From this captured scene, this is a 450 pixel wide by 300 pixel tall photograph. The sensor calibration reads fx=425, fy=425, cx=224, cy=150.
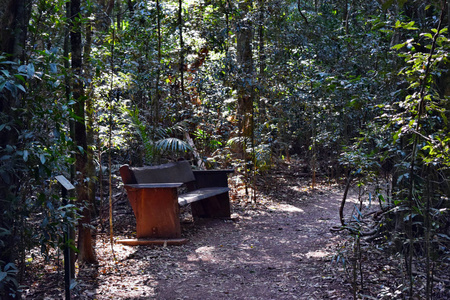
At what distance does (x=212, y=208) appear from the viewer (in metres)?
7.92

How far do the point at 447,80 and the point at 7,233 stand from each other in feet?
14.6

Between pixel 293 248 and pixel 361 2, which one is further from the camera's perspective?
pixel 361 2

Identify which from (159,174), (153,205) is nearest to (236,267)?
(153,205)

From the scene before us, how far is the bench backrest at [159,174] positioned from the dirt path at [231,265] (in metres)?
0.86

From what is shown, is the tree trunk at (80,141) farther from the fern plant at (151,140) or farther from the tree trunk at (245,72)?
the tree trunk at (245,72)

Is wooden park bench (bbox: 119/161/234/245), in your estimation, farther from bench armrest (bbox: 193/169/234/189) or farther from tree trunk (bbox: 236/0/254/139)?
tree trunk (bbox: 236/0/254/139)

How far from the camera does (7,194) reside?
2779 millimetres

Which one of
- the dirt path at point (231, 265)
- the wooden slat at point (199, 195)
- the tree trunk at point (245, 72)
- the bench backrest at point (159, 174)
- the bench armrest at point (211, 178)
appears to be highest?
the tree trunk at point (245, 72)

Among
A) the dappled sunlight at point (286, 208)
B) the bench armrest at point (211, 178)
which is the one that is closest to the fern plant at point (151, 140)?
the bench armrest at point (211, 178)

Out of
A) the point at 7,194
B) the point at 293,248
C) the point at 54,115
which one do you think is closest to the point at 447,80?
the point at 293,248

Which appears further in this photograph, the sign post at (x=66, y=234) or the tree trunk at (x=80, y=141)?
the tree trunk at (x=80, y=141)

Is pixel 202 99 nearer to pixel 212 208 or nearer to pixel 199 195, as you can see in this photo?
pixel 212 208

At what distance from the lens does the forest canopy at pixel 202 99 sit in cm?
288

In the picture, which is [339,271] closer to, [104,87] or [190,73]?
[104,87]
